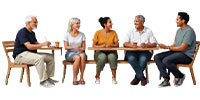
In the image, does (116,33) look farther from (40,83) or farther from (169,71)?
(40,83)

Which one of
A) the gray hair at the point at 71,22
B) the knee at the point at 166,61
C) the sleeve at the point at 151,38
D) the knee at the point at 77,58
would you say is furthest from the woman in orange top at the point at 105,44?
the knee at the point at 166,61

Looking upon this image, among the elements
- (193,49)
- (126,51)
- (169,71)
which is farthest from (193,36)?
(126,51)

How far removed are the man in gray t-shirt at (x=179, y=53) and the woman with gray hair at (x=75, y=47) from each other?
1.53 m

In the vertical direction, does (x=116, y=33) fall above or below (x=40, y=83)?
above

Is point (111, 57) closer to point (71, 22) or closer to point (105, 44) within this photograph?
point (105, 44)

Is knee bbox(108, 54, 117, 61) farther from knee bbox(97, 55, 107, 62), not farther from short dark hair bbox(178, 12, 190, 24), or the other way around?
short dark hair bbox(178, 12, 190, 24)

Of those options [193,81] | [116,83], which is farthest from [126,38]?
[193,81]

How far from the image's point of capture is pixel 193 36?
334 inches

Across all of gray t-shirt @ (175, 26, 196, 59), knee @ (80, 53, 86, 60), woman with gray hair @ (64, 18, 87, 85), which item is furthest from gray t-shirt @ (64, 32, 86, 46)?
gray t-shirt @ (175, 26, 196, 59)

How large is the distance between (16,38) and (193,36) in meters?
3.60

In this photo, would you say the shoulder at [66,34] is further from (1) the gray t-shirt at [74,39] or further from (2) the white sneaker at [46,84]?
(2) the white sneaker at [46,84]

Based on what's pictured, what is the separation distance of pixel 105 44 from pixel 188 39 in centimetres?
169

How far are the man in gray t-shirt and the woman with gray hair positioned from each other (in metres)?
1.53

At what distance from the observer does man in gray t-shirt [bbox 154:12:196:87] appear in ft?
27.6
